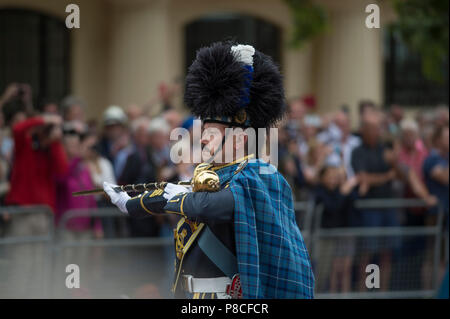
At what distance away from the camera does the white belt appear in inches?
157

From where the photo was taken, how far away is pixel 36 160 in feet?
25.3

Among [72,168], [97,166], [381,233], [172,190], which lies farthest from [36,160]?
[172,190]

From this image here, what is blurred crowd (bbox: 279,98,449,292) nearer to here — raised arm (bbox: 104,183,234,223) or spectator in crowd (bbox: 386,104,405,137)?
spectator in crowd (bbox: 386,104,405,137)

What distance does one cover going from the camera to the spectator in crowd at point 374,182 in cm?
840

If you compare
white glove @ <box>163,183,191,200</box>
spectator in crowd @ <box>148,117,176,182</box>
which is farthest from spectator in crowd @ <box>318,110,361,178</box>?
white glove @ <box>163,183,191,200</box>

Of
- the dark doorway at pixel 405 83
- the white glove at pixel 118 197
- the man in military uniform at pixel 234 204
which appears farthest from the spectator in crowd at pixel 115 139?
the dark doorway at pixel 405 83

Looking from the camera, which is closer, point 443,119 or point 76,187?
point 76,187

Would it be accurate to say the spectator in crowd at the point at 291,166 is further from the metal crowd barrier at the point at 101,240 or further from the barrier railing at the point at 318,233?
the metal crowd barrier at the point at 101,240

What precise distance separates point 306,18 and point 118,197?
22.0 feet

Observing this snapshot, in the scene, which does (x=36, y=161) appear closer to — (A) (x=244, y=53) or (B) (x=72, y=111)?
(B) (x=72, y=111)

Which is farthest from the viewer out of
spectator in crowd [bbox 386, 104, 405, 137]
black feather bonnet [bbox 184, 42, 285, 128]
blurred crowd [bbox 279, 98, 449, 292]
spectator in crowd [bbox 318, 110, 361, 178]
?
spectator in crowd [bbox 386, 104, 405, 137]

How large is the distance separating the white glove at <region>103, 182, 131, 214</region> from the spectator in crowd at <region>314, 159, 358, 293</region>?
14.6 feet

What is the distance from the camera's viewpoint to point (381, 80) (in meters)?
16.5
